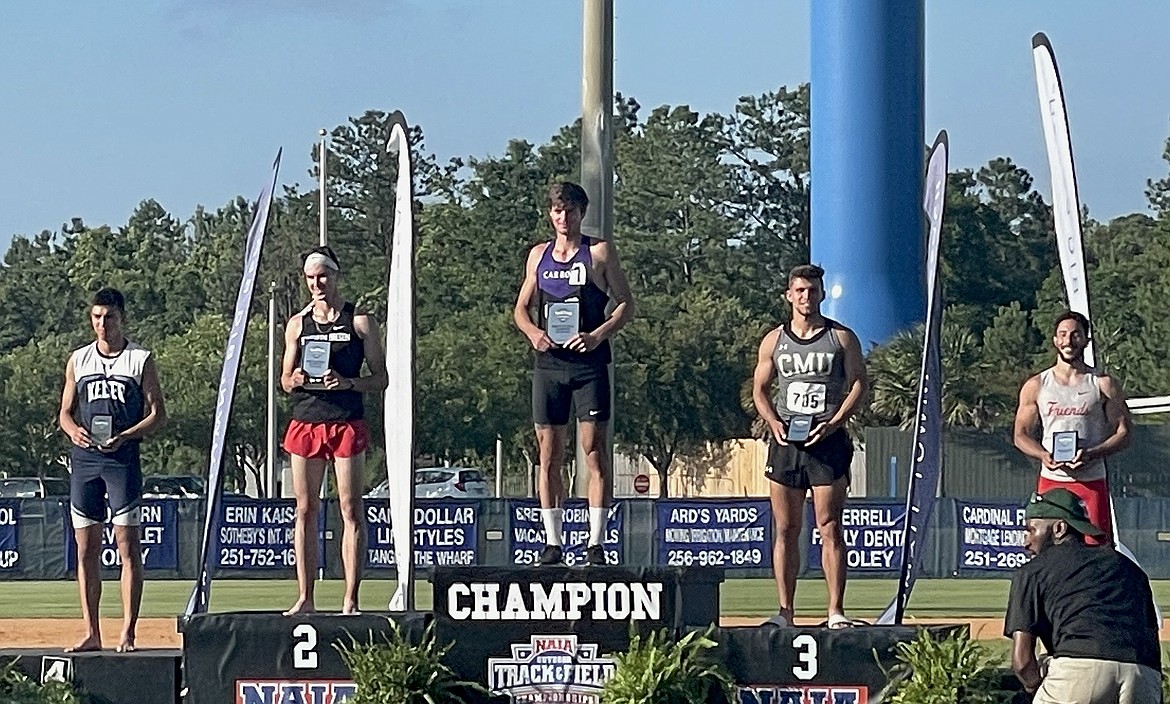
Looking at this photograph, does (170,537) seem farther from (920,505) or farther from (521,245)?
(521,245)

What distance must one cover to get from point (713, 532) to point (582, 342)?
15.0 metres

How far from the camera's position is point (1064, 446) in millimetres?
10297

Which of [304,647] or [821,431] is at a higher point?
[821,431]

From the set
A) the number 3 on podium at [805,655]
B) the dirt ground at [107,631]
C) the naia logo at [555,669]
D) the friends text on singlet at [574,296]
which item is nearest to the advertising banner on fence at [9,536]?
the dirt ground at [107,631]

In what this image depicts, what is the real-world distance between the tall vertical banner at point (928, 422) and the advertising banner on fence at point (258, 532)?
48.1ft

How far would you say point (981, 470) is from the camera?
1703 inches

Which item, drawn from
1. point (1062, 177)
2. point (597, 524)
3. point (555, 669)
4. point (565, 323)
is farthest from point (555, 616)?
point (1062, 177)

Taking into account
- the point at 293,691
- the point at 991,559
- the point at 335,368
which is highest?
the point at 335,368

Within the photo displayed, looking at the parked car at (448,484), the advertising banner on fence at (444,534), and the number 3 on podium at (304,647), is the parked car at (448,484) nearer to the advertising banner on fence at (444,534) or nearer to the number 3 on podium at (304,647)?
the advertising banner on fence at (444,534)

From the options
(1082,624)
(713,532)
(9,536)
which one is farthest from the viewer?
(9,536)

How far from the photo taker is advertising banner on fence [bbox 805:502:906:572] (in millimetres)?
24156

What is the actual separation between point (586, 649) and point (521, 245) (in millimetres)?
59845

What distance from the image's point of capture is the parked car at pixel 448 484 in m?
47.8

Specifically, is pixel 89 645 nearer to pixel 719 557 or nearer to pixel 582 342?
pixel 582 342
